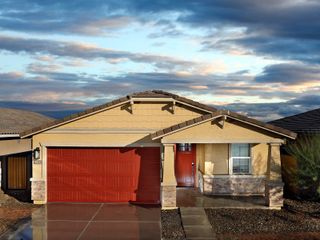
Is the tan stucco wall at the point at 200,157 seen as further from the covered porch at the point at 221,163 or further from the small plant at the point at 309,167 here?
the small plant at the point at 309,167

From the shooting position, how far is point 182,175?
2138cm

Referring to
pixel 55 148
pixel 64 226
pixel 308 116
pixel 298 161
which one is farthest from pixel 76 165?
pixel 308 116

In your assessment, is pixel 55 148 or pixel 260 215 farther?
pixel 55 148

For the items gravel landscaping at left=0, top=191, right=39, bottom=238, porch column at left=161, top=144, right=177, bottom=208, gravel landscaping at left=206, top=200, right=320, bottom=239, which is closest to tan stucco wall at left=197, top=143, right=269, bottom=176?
gravel landscaping at left=206, top=200, right=320, bottom=239

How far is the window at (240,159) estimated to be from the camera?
19.3 m

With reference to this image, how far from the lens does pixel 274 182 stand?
17.1m

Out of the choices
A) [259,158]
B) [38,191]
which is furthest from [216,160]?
[38,191]

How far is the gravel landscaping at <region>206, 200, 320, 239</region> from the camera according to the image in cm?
1348

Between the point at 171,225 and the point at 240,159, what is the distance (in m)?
6.05

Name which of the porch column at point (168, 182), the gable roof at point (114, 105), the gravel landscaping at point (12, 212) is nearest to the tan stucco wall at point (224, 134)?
the porch column at point (168, 182)

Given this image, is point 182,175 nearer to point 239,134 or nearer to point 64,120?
point 239,134

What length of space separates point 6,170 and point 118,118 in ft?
22.2

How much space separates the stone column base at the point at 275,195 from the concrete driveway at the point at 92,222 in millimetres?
4396

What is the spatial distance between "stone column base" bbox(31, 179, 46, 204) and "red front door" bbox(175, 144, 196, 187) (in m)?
6.57
